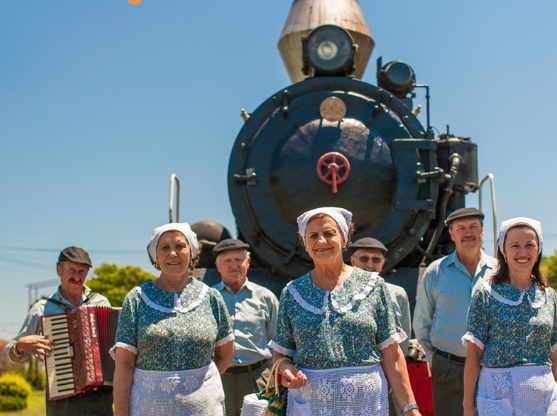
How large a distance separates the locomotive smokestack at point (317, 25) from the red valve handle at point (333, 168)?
15.1ft

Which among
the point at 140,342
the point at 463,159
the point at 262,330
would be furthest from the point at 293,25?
the point at 140,342

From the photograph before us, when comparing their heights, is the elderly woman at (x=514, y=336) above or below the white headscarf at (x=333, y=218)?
below

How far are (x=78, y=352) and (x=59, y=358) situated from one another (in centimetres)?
13

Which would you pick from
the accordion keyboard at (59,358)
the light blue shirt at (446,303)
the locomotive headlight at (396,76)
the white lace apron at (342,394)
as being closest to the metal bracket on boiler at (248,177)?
the locomotive headlight at (396,76)

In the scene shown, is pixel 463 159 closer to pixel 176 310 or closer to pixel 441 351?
pixel 441 351

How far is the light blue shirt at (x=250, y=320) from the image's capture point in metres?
6.08

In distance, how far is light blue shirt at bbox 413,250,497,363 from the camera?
5.45m

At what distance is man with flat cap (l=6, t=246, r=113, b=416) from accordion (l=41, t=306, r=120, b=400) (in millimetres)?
85

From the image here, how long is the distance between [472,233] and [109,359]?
2.54 metres

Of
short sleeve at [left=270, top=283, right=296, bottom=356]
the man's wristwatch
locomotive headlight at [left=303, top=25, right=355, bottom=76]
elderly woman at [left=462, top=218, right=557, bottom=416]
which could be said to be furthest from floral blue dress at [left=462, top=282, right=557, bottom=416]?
locomotive headlight at [left=303, top=25, right=355, bottom=76]

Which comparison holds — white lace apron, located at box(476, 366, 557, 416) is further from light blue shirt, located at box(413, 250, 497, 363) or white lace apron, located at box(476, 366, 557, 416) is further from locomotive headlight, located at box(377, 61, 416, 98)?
locomotive headlight, located at box(377, 61, 416, 98)

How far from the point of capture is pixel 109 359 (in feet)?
17.1

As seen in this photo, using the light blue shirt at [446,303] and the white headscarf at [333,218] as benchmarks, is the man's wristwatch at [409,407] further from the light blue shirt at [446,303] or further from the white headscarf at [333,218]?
the light blue shirt at [446,303]

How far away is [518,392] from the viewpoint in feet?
13.0
